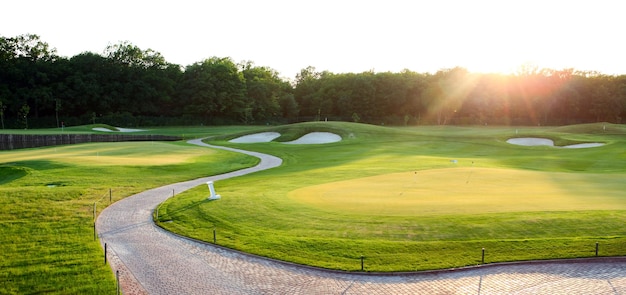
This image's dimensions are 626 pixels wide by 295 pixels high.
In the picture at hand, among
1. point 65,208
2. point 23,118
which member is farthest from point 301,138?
point 23,118

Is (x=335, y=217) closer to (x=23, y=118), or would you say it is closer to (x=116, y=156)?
(x=116, y=156)

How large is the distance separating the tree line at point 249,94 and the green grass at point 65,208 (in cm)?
6431

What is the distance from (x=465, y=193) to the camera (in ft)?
67.1

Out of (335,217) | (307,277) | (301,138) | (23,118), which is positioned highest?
(23,118)

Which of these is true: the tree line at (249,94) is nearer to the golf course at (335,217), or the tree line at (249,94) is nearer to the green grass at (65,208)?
the green grass at (65,208)

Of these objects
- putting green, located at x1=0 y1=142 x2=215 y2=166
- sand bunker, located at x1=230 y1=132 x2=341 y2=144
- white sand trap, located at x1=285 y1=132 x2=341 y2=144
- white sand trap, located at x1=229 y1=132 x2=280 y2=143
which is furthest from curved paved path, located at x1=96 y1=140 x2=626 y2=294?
white sand trap, located at x1=229 y1=132 x2=280 y2=143

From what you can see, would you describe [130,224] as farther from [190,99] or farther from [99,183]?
[190,99]

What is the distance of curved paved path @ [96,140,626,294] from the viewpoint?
1136cm

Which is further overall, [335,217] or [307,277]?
[335,217]

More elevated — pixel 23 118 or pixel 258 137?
pixel 23 118

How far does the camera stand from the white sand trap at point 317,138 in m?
59.8

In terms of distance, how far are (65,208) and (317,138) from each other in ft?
142

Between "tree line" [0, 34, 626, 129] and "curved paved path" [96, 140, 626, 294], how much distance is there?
8786 cm

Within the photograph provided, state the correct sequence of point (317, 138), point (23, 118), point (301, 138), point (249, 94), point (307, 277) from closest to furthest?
point (307, 277)
point (317, 138)
point (301, 138)
point (23, 118)
point (249, 94)
